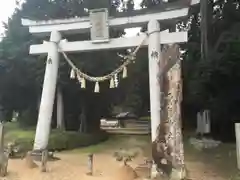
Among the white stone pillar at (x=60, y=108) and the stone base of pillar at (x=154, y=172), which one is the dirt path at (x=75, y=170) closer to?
the stone base of pillar at (x=154, y=172)

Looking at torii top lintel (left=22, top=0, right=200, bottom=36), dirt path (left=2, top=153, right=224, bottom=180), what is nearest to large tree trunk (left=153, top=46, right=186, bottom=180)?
dirt path (left=2, top=153, right=224, bottom=180)

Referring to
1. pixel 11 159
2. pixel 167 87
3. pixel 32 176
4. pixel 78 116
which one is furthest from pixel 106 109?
pixel 167 87

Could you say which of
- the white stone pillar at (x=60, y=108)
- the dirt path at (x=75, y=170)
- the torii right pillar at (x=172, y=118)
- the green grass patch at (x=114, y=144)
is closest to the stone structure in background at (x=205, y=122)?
the green grass patch at (x=114, y=144)

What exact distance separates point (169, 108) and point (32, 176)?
14.4 ft

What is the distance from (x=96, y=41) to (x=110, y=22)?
86 centimetres

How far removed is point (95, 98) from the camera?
20.2 m

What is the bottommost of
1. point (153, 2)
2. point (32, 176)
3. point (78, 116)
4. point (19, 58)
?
point (32, 176)

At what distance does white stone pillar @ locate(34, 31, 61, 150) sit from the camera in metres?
13.0

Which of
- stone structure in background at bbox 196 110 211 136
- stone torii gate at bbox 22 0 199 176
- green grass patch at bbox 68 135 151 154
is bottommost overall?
green grass patch at bbox 68 135 151 154

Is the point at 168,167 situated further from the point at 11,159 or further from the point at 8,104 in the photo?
the point at 8,104

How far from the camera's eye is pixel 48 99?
43.3ft

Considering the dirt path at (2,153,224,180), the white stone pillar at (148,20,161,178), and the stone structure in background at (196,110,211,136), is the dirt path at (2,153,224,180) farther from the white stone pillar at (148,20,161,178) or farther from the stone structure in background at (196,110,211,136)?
the stone structure in background at (196,110,211,136)

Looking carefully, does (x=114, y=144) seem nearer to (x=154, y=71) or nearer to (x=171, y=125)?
(x=154, y=71)

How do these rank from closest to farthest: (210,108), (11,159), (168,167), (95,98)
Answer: (168,167) → (11,159) → (210,108) → (95,98)
